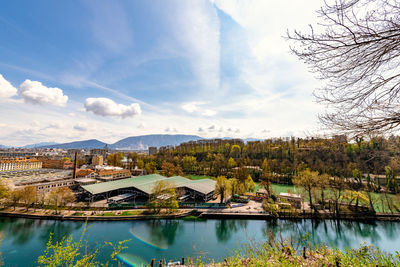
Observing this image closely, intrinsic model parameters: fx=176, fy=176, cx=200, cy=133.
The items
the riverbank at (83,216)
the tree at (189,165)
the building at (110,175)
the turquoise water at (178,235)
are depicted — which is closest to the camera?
the turquoise water at (178,235)

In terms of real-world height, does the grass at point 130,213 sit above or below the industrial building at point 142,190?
below

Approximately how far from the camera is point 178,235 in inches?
435

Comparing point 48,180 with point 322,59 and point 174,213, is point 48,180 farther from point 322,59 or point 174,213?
point 322,59

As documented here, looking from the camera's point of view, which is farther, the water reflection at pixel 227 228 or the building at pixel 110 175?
the building at pixel 110 175

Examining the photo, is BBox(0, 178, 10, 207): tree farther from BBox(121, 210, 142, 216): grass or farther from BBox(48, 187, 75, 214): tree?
BBox(121, 210, 142, 216): grass

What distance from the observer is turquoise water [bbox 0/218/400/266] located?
8992mm

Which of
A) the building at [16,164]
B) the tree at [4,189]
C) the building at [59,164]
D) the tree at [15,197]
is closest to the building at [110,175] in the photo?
the tree at [4,189]

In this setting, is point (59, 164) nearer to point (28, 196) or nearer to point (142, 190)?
point (28, 196)

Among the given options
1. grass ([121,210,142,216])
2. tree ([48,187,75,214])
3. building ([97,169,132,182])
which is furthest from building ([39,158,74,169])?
grass ([121,210,142,216])

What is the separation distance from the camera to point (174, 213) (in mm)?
13586

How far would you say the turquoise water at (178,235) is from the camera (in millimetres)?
8992

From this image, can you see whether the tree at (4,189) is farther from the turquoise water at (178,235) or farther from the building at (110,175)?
the building at (110,175)

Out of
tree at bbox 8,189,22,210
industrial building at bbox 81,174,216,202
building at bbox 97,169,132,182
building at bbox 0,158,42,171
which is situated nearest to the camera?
tree at bbox 8,189,22,210

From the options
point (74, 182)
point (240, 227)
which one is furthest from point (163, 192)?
point (74, 182)
